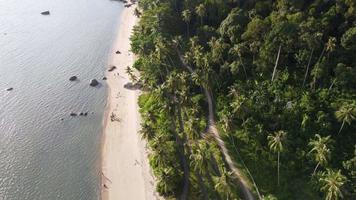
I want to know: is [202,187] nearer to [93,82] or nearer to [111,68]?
[93,82]

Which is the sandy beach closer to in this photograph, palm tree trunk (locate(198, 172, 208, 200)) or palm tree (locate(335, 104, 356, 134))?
palm tree trunk (locate(198, 172, 208, 200))

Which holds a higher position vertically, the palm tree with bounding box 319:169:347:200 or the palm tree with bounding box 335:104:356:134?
the palm tree with bounding box 335:104:356:134

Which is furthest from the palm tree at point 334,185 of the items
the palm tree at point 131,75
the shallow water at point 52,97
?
the palm tree at point 131,75

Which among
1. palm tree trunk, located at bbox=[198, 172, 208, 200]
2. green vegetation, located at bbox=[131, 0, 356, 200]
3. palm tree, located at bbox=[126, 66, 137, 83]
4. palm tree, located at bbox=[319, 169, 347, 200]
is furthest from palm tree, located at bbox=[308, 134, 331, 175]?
palm tree, located at bbox=[126, 66, 137, 83]

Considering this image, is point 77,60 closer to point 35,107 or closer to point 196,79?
point 35,107

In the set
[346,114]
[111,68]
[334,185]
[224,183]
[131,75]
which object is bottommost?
[111,68]

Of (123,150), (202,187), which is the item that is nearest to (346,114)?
(202,187)
